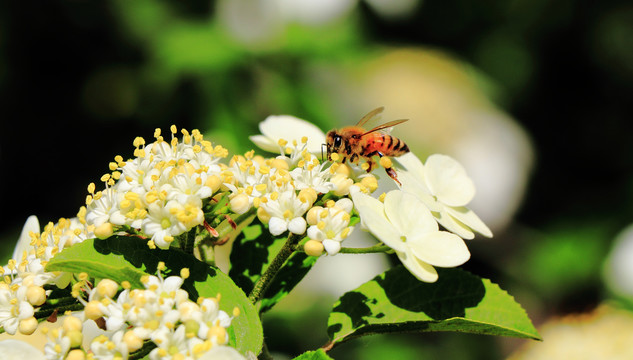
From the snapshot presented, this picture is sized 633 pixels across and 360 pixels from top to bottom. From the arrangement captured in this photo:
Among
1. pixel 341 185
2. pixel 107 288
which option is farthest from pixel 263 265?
pixel 107 288

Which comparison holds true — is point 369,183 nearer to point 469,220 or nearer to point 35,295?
point 469,220

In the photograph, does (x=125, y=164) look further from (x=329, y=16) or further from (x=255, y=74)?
(x=329, y=16)

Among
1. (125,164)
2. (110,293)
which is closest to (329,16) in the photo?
(125,164)

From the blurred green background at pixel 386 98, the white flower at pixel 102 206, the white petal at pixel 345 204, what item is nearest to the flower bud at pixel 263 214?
the white petal at pixel 345 204

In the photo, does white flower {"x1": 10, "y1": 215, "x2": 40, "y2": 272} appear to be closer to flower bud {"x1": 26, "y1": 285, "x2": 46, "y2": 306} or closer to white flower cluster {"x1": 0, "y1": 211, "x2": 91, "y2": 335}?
white flower cluster {"x1": 0, "y1": 211, "x2": 91, "y2": 335}

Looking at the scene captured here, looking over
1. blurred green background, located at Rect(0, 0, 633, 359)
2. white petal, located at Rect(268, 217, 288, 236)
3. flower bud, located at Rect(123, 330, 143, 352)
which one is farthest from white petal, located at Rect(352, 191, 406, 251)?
blurred green background, located at Rect(0, 0, 633, 359)

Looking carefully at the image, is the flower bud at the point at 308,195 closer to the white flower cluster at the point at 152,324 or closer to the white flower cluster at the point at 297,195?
the white flower cluster at the point at 297,195
